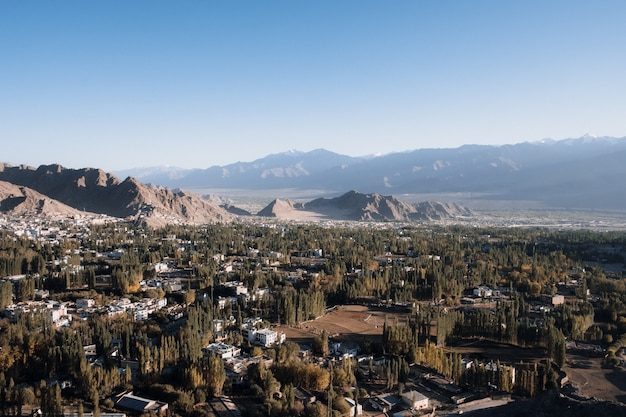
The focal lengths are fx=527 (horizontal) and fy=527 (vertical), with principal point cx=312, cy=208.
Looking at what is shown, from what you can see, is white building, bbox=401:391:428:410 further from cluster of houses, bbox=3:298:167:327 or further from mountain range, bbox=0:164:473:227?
mountain range, bbox=0:164:473:227

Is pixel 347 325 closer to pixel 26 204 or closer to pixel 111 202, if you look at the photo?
pixel 26 204

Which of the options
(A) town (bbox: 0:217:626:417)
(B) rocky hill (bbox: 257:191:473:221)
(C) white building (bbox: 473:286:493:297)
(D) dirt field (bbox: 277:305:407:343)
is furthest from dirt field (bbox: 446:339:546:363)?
(B) rocky hill (bbox: 257:191:473:221)

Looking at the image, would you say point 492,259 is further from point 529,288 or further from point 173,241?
point 173,241

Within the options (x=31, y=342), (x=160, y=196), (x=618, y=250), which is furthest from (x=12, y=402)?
(x=160, y=196)

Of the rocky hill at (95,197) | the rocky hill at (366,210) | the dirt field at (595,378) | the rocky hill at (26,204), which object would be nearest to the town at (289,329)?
the dirt field at (595,378)

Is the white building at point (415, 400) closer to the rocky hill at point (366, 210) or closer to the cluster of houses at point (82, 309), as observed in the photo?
the cluster of houses at point (82, 309)

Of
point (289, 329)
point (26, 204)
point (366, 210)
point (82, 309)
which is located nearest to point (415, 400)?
point (289, 329)
